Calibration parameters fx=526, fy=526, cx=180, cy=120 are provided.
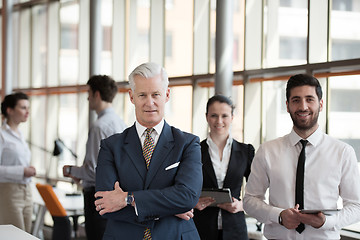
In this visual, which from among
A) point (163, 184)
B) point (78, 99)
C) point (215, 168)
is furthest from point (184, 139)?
point (78, 99)

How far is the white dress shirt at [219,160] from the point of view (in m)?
3.59

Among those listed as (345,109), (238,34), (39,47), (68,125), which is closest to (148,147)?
(345,109)

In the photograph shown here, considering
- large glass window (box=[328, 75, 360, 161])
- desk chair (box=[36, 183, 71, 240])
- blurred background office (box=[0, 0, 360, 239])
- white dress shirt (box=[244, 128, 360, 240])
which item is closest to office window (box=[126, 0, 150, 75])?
blurred background office (box=[0, 0, 360, 239])

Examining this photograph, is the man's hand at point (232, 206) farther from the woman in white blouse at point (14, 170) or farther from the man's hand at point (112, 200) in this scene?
the woman in white blouse at point (14, 170)

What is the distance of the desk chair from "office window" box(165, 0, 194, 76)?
2396 millimetres

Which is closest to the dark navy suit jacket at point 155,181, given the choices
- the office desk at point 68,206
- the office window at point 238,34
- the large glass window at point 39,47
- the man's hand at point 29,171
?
the man's hand at point 29,171

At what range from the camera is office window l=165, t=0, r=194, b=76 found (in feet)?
22.4

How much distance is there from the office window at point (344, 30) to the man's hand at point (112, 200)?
3.19 metres

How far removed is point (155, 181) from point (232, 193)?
1.36m

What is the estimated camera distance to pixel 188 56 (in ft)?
22.5

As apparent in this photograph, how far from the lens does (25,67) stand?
403 inches

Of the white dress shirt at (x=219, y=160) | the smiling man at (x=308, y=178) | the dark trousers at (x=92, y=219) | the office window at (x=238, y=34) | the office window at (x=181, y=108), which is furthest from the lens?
the office window at (x=181, y=108)

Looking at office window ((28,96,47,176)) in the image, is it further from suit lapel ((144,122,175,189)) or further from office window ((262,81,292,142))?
suit lapel ((144,122,175,189))

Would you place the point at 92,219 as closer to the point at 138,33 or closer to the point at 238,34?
the point at 238,34
